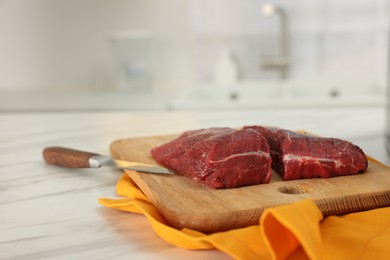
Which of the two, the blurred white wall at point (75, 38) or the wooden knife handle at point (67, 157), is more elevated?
the blurred white wall at point (75, 38)

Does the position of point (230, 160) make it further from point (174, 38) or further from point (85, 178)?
point (174, 38)

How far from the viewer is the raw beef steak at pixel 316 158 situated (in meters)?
0.99

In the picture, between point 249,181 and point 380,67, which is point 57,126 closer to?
point 249,181

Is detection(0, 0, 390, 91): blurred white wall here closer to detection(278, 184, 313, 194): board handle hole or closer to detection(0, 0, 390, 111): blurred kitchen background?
detection(0, 0, 390, 111): blurred kitchen background

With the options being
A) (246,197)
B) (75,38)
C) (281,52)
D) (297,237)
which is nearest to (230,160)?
(246,197)

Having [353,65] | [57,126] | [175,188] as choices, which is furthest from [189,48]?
[175,188]

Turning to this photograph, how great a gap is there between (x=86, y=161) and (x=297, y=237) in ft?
1.84

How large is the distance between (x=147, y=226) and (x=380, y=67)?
8.07 feet

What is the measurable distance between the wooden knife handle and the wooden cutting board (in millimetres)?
171

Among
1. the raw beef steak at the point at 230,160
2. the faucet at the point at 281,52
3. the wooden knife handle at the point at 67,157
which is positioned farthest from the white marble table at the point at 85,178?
the faucet at the point at 281,52

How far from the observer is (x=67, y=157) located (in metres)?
1.22

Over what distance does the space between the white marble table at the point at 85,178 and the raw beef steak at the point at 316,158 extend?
239mm

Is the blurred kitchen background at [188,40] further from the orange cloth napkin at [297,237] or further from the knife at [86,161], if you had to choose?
the orange cloth napkin at [297,237]

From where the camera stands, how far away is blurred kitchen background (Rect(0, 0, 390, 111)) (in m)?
3.09
